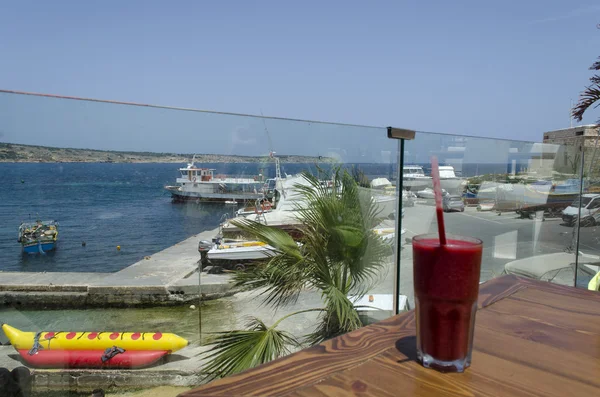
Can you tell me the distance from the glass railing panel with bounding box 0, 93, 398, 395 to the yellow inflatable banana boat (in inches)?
0.4

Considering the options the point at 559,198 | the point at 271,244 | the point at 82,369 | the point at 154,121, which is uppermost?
the point at 154,121

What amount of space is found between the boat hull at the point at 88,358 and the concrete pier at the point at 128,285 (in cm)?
22

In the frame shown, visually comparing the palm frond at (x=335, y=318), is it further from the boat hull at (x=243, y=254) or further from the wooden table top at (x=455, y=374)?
the wooden table top at (x=455, y=374)

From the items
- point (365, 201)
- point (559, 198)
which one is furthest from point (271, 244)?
point (559, 198)

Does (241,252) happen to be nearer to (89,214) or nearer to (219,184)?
(219,184)

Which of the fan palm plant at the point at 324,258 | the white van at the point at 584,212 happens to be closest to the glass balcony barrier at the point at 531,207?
the white van at the point at 584,212

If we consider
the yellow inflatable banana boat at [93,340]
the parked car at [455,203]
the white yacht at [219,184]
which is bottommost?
the yellow inflatable banana boat at [93,340]

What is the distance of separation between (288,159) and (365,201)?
1.74 feet

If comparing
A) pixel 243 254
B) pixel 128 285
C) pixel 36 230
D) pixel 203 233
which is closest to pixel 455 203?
pixel 243 254

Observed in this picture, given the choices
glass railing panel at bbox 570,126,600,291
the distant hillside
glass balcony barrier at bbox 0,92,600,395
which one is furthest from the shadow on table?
glass railing panel at bbox 570,126,600,291

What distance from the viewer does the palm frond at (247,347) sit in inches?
88.1

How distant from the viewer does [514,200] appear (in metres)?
→ 3.31

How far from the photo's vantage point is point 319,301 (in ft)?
8.34

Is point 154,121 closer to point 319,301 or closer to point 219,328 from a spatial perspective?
point 219,328
